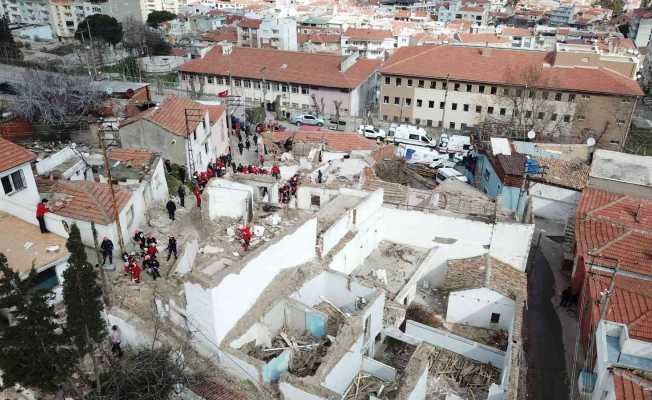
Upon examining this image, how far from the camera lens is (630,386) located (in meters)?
15.8

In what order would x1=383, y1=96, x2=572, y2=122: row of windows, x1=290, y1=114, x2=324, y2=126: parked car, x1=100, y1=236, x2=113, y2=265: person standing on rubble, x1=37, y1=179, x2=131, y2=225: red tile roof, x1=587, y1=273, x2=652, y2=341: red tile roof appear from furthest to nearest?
1. x1=290, y1=114, x2=324, y2=126: parked car
2. x1=383, y1=96, x2=572, y2=122: row of windows
3. x1=37, y1=179, x2=131, y2=225: red tile roof
4. x1=100, y1=236, x2=113, y2=265: person standing on rubble
5. x1=587, y1=273, x2=652, y2=341: red tile roof

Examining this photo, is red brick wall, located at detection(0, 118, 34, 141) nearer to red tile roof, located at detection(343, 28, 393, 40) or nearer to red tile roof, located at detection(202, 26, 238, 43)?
red tile roof, located at detection(202, 26, 238, 43)

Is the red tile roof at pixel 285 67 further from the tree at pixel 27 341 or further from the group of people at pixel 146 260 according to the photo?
the tree at pixel 27 341

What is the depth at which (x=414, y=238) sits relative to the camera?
27391 mm

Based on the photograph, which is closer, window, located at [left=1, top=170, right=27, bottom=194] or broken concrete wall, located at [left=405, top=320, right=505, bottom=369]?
window, located at [left=1, top=170, right=27, bottom=194]

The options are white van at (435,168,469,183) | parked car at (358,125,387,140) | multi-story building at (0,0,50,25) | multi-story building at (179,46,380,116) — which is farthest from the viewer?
multi-story building at (0,0,50,25)

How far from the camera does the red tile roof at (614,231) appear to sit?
84.5 ft

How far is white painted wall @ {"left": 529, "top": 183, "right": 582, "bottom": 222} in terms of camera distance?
115ft

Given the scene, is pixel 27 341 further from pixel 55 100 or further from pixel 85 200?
pixel 55 100

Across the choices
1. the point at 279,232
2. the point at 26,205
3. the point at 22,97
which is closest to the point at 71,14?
the point at 22,97

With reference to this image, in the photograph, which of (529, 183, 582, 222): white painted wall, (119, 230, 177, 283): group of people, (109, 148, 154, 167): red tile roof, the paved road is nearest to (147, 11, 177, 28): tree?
(109, 148, 154, 167): red tile roof

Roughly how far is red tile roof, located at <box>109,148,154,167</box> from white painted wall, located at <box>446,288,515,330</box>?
18.6 metres

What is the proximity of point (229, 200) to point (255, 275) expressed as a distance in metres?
4.94

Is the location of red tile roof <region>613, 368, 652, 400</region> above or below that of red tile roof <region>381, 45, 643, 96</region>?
below
